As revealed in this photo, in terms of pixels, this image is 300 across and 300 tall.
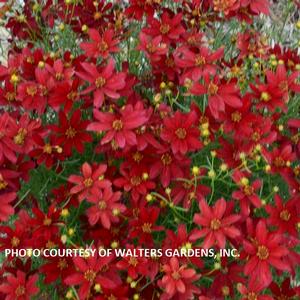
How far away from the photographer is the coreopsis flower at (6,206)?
2.81 ft

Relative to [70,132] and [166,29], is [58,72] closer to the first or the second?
[70,132]

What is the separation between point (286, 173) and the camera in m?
0.91

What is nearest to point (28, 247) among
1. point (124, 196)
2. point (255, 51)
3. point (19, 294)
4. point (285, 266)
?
point (19, 294)

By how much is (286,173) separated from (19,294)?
→ 0.41 m

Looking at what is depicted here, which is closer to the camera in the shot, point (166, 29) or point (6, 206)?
point (6, 206)

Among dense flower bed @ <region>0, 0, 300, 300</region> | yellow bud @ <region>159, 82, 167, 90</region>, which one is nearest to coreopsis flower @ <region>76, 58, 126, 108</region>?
dense flower bed @ <region>0, 0, 300, 300</region>

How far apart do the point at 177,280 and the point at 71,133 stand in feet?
0.89

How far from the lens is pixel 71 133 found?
928mm

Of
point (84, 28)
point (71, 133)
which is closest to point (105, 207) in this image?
point (71, 133)

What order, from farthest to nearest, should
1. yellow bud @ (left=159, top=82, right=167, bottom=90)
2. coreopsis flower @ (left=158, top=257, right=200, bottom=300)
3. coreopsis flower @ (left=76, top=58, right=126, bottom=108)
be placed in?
yellow bud @ (left=159, top=82, right=167, bottom=90) → coreopsis flower @ (left=76, top=58, right=126, bottom=108) → coreopsis flower @ (left=158, top=257, right=200, bottom=300)

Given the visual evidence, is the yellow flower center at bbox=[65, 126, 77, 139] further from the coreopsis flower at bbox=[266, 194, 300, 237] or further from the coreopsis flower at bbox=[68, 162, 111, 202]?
the coreopsis flower at bbox=[266, 194, 300, 237]

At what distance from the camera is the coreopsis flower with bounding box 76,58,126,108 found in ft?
2.97

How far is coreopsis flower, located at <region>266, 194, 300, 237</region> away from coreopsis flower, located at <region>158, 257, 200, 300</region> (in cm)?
13

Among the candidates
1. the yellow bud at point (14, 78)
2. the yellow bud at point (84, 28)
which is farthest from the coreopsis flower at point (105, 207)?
the yellow bud at point (84, 28)
